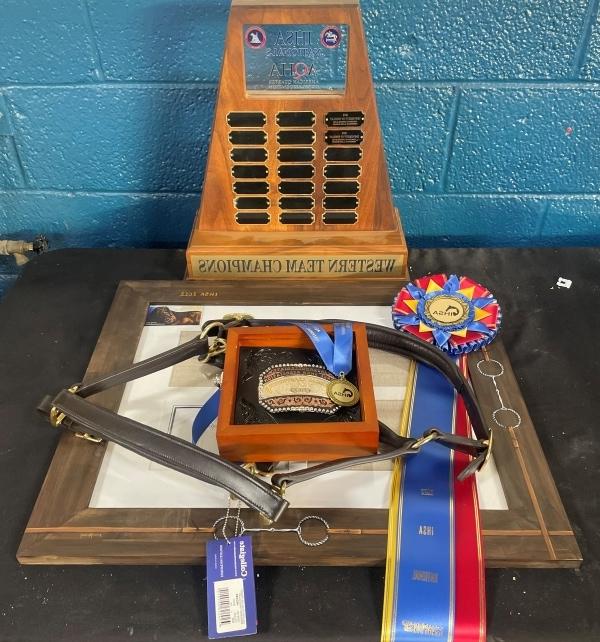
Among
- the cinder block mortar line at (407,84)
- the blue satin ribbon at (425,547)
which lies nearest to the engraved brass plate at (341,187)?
the cinder block mortar line at (407,84)

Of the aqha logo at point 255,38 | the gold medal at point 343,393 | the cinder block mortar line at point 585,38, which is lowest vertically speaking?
the gold medal at point 343,393

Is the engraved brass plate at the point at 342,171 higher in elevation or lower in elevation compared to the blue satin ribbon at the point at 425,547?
higher

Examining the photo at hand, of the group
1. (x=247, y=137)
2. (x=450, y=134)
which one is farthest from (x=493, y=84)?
(x=247, y=137)

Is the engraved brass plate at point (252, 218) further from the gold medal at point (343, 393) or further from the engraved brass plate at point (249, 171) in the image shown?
the gold medal at point (343, 393)

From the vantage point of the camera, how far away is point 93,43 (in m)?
0.85

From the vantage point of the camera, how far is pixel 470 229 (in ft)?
3.39

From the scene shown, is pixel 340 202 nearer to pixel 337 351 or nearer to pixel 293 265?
pixel 293 265

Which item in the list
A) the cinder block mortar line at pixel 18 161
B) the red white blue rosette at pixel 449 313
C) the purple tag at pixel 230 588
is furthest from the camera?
the cinder block mortar line at pixel 18 161

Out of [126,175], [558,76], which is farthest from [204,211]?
[558,76]

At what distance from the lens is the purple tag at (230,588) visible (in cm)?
49

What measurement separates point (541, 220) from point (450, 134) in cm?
24

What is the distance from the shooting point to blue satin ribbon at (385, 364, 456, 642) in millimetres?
494

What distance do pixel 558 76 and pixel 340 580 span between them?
0.78 m

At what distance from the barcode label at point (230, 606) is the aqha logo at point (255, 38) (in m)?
0.59
